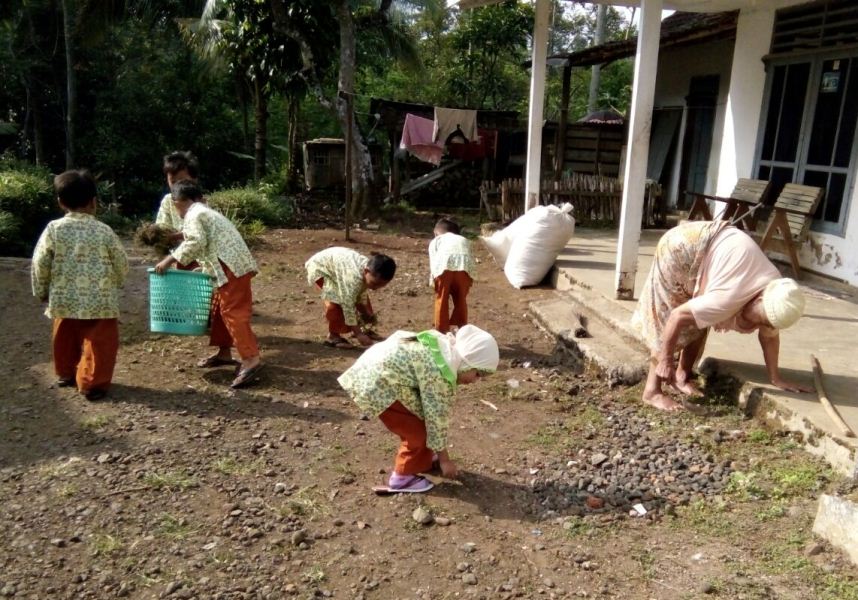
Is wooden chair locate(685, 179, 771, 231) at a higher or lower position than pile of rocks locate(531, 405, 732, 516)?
higher

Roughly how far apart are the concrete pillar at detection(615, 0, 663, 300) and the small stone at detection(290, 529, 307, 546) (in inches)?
151

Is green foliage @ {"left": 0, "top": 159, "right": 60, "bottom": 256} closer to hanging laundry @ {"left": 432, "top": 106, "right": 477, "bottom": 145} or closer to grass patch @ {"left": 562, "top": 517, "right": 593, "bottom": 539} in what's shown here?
hanging laundry @ {"left": 432, "top": 106, "right": 477, "bottom": 145}

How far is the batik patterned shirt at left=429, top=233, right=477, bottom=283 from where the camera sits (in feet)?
17.3

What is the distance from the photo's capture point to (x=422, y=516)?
313cm

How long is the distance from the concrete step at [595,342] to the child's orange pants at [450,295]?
2.76ft

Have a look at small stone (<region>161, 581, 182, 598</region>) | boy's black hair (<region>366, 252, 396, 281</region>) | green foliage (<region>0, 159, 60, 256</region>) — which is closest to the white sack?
boy's black hair (<region>366, 252, 396, 281</region>)

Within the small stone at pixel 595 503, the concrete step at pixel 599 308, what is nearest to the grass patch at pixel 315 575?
the small stone at pixel 595 503

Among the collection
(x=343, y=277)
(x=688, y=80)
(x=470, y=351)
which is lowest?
(x=343, y=277)

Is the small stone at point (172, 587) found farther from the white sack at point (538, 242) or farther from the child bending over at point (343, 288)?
the white sack at point (538, 242)

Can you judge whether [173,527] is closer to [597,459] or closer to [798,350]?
[597,459]

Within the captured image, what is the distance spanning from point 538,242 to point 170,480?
4807 millimetres

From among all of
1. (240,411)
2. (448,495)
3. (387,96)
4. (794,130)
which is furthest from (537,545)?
(387,96)

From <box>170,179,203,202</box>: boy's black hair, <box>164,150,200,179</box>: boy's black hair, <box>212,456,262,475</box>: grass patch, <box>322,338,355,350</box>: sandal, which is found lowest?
<box>212,456,262,475</box>: grass patch

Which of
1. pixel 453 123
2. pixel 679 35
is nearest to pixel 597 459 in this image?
pixel 679 35
